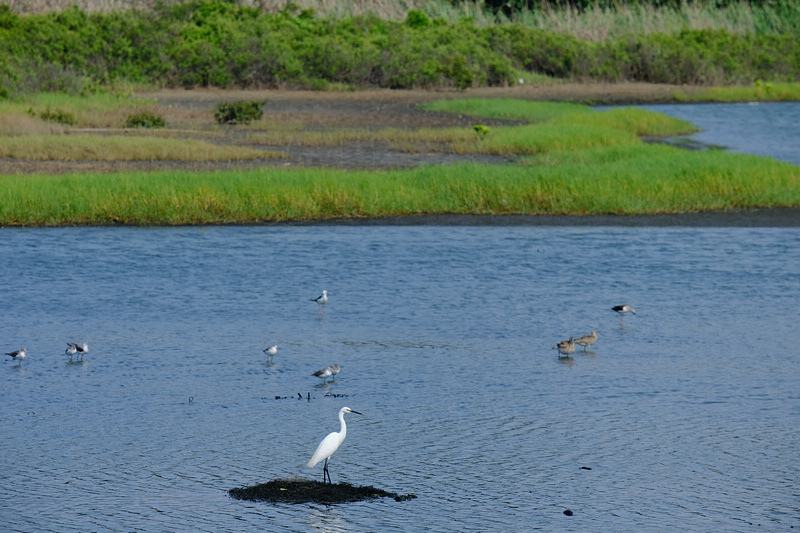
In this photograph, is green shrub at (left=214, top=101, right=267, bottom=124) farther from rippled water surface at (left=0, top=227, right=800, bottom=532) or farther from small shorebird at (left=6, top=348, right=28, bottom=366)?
small shorebird at (left=6, top=348, right=28, bottom=366)

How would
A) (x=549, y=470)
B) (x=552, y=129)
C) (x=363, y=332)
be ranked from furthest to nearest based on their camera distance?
1. (x=552, y=129)
2. (x=363, y=332)
3. (x=549, y=470)

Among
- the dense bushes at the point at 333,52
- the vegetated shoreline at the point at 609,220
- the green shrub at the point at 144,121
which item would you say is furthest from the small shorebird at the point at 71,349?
the dense bushes at the point at 333,52

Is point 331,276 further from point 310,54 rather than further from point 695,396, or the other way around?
point 310,54

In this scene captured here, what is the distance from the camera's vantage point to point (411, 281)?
20.0 m

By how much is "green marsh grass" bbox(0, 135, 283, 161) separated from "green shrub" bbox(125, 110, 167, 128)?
5.73 metres

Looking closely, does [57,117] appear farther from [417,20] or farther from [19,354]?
[417,20]

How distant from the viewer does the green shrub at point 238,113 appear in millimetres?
45156

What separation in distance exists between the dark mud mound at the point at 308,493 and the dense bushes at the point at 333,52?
138 feet

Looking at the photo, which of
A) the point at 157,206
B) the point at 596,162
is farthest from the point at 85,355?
the point at 596,162

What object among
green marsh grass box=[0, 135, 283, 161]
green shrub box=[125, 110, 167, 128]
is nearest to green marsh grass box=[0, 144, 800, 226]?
green marsh grass box=[0, 135, 283, 161]

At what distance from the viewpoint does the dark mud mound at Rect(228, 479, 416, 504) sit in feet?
32.5

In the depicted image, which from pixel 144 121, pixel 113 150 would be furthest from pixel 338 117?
pixel 113 150

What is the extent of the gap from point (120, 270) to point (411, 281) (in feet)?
16.1

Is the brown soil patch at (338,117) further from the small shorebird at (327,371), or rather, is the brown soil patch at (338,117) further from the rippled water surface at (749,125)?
the small shorebird at (327,371)
